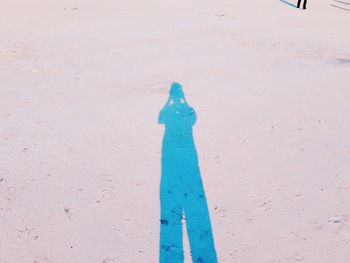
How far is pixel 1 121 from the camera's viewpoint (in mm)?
6285

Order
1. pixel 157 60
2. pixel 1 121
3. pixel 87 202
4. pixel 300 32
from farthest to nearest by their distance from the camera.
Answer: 1. pixel 300 32
2. pixel 157 60
3. pixel 1 121
4. pixel 87 202

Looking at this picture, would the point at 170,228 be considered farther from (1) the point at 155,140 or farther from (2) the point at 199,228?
(1) the point at 155,140

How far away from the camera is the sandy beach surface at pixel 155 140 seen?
410cm

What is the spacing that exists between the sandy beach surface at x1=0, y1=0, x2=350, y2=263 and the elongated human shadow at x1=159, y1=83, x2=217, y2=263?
0.36 ft

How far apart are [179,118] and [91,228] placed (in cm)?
318

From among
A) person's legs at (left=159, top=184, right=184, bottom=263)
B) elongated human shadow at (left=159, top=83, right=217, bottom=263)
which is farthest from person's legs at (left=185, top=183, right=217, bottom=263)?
person's legs at (left=159, top=184, right=184, bottom=263)

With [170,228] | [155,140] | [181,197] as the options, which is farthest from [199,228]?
[155,140]

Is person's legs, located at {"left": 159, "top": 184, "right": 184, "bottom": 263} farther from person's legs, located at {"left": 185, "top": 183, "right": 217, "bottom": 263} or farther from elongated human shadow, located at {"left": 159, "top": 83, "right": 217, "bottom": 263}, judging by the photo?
person's legs, located at {"left": 185, "top": 183, "right": 217, "bottom": 263}

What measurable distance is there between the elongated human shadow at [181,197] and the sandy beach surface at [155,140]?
110 millimetres

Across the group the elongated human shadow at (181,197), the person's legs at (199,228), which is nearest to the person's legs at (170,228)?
the elongated human shadow at (181,197)

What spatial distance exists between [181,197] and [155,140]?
1.57 m

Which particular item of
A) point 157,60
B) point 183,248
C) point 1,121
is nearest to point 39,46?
point 157,60

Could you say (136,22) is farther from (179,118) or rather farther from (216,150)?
(216,150)

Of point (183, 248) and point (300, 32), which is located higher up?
point (300, 32)
